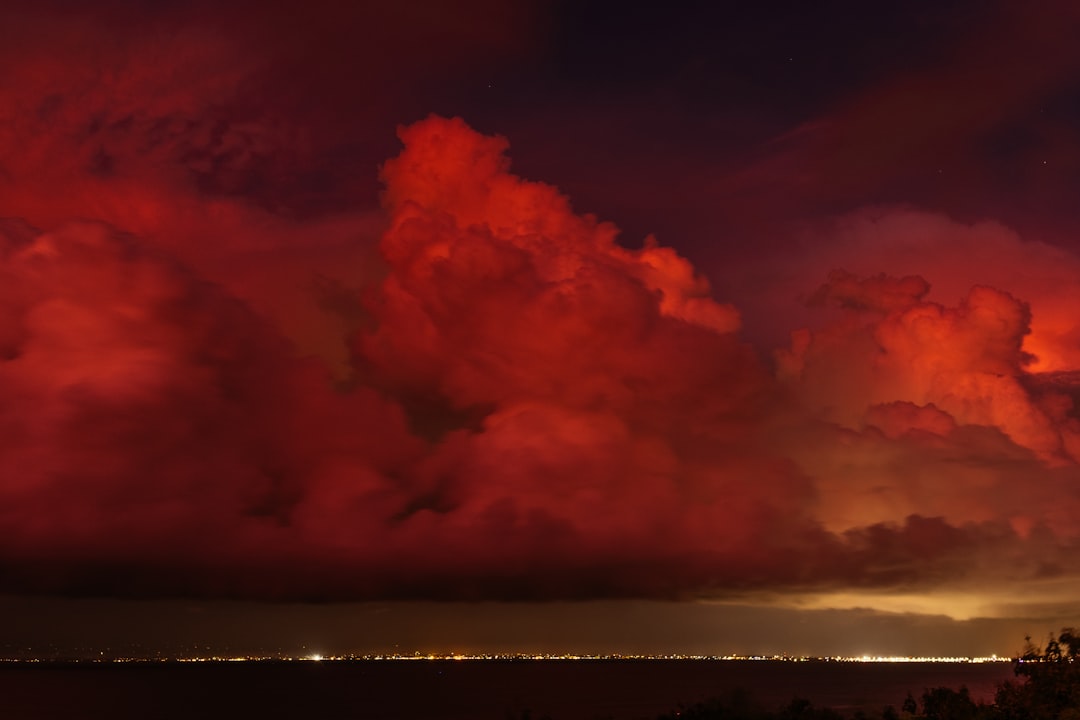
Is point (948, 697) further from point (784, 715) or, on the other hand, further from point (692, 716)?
point (692, 716)

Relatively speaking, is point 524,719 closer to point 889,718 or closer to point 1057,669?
point 889,718

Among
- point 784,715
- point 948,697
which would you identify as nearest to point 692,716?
point 784,715

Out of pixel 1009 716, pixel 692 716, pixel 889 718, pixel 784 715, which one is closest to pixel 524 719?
pixel 692 716

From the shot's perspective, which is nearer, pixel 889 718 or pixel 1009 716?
pixel 1009 716

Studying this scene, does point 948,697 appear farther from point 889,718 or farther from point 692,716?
point 692,716

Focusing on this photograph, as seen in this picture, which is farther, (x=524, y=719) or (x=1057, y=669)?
(x=524, y=719)

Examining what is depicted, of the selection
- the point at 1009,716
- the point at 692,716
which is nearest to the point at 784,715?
the point at 692,716
